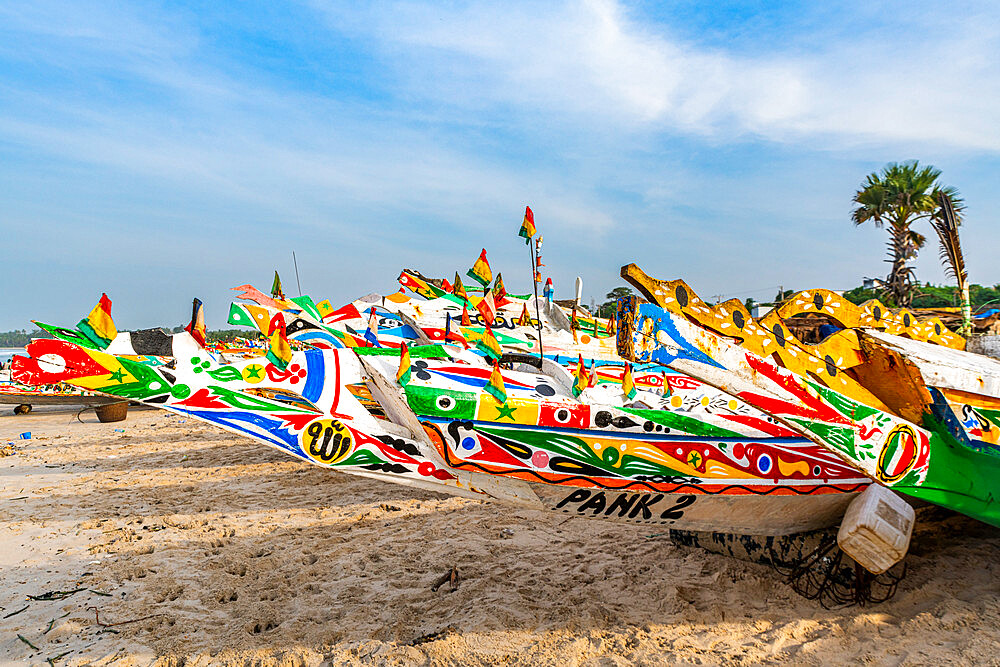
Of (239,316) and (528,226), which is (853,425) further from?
(239,316)

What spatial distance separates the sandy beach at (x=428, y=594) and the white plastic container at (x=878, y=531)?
538 mm

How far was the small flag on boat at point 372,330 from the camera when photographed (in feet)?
31.6

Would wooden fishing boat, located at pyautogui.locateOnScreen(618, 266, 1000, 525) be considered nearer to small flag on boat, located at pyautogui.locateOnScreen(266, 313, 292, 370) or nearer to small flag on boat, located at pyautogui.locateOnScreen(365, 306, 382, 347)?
small flag on boat, located at pyautogui.locateOnScreen(266, 313, 292, 370)

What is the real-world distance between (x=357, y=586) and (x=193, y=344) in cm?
844

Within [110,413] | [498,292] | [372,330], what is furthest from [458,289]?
[110,413]

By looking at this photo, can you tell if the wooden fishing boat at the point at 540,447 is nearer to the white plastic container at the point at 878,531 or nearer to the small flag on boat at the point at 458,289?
the white plastic container at the point at 878,531

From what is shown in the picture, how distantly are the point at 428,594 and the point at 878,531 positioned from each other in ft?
9.88

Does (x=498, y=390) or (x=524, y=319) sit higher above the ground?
(x=524, y=319)

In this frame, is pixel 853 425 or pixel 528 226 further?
pixel 528 226

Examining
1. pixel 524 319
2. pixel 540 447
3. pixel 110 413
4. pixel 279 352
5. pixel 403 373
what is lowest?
pixel 110 413

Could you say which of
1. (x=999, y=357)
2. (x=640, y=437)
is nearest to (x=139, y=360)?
(x=640, y=437)

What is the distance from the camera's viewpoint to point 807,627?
3.70 m

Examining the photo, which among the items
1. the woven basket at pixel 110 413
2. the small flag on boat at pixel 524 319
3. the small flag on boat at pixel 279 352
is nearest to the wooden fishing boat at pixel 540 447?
the small flag on boat at pixel 279 352

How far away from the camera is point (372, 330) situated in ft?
33.9
